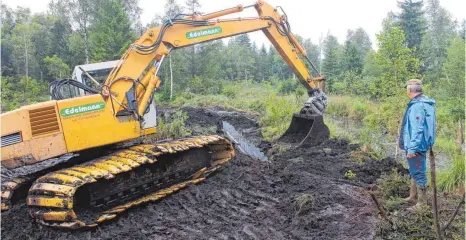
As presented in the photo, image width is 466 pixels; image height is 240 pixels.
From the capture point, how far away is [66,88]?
681 centimetres

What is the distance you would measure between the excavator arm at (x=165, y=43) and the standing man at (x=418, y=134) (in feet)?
12.0

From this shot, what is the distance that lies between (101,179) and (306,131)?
5185 millimetres

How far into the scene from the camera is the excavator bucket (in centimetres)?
877

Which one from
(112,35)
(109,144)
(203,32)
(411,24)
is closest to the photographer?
(109,144)

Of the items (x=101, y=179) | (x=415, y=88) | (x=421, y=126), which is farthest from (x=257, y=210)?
(x=415, y=88)

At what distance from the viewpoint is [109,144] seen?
5801 mm

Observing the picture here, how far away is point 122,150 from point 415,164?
3974 millimetres

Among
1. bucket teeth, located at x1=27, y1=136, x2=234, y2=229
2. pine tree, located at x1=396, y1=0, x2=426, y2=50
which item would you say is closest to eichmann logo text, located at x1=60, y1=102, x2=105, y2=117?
bucket teeth, located at x1=27, y1=136, x2=234, y2=229

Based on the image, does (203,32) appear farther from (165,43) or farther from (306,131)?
(306,131)

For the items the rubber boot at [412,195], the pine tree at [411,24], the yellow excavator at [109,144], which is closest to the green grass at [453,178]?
the rubber boot at [412,195]

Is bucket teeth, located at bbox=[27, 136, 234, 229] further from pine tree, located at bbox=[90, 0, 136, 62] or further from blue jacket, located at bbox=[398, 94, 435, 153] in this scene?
pine tree, located at bbox=[90, 0, 136, 62]

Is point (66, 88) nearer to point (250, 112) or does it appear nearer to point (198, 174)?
point (198, 174)

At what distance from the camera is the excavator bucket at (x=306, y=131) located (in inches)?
345

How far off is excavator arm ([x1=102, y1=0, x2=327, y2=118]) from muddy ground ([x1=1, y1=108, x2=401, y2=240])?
162 cm
